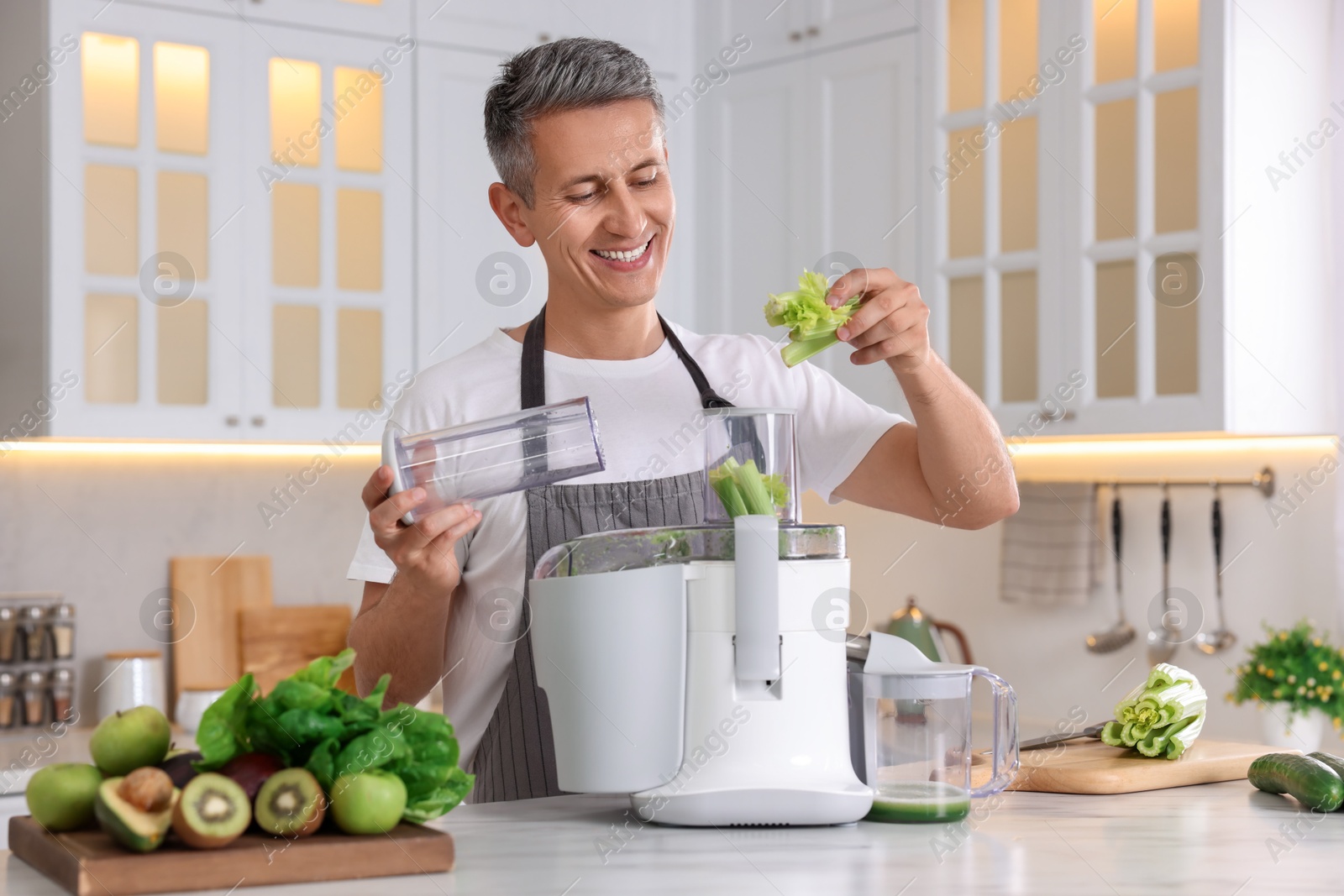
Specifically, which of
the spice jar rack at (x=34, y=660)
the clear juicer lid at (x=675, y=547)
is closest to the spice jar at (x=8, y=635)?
the spice jar rack at (x=34, y=660)

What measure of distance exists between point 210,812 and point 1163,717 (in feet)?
2.98

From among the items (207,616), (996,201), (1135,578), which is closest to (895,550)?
(1135,578)

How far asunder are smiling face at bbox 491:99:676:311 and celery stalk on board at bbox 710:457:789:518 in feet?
1.27

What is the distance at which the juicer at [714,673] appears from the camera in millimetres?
1141

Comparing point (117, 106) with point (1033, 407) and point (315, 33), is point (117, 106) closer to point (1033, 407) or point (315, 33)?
point (315, 33)

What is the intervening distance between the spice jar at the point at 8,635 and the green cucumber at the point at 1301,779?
2.42 metres

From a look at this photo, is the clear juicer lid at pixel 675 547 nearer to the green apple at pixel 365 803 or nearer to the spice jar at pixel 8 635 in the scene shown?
the green apple at pixel 365 803

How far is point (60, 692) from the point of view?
2.95 metres

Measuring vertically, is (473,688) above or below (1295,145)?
below

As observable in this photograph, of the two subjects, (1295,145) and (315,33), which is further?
(315,33)

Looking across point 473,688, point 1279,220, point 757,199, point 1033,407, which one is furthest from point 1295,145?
point 473,688

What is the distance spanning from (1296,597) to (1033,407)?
0.58 m

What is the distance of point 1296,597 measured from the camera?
8.62 ft

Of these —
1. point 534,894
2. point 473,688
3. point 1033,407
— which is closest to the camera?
point 534,894
